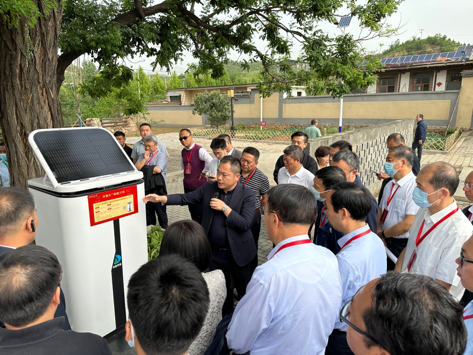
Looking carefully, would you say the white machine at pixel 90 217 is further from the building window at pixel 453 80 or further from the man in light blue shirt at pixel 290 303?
the building window at pixel 453 80

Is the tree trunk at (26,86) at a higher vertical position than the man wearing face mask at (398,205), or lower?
higher

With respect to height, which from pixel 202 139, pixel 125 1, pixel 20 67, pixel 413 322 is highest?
pixel 125 1

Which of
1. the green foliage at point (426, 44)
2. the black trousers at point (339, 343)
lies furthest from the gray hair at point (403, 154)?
the green foliage at point (426, 44)

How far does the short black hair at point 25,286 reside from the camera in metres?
1.34

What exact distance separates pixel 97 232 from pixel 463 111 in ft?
74.9

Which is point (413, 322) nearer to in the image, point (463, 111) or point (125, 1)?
point (125, 1)

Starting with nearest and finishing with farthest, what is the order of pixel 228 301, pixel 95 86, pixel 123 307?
pixel 123 307 < pixel 228 301 < pixel 95 86

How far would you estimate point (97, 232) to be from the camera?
8.38 feet

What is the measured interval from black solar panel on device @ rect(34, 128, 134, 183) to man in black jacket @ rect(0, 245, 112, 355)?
3.63 ft

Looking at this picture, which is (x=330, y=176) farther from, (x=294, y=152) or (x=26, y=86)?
(x=26, y=86)

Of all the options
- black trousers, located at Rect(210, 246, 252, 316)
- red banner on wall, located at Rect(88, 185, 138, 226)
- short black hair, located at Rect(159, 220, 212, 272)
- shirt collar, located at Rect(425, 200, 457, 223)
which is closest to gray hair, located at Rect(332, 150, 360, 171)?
shirt collar, located at Rect(425, 200, 457, 223)

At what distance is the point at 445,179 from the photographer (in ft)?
7.93

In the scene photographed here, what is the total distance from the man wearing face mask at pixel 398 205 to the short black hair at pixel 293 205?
6.33 ft

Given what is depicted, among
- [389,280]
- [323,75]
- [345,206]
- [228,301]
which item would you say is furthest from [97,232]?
[323,75]
